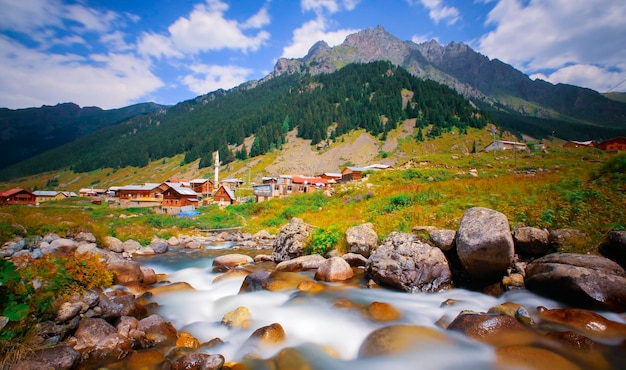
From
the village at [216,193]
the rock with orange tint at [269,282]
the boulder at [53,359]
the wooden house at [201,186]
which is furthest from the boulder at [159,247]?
the wooden house at [201,186]

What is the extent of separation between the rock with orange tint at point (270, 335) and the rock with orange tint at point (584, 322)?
7137 mm

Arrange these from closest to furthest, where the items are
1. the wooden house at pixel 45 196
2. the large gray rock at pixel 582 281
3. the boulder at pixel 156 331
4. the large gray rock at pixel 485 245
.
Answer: the large gray rock at pixel 582 281 < the boulder at pixel 156 331 < the large gray rock at pixel 485 245 < the wooden house at pixel 45 196

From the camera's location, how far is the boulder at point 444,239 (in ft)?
37.1

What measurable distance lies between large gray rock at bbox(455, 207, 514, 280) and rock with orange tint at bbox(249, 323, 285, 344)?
697 centimetres

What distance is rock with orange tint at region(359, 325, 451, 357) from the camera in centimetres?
746

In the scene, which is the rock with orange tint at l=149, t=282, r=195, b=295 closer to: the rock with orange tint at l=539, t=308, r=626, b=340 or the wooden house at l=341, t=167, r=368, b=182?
the rock with orange tint at l=539, t=308, r=626, b=340

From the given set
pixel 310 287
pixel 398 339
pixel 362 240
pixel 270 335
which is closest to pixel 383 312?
pixel 398 339

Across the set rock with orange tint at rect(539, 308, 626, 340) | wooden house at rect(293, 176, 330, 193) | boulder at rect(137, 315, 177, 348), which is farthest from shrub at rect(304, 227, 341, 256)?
wooden house at rect(293, 176, 330, 193)

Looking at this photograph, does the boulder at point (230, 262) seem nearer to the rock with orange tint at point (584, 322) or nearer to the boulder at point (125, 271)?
the boulder at point (125, 271)

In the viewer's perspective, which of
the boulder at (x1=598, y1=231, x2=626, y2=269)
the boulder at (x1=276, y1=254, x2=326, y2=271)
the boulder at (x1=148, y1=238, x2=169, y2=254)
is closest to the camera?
the boulder at (x1=598, y1=231, x2=626, y2=269)

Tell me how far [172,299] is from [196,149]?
164352 millimetres

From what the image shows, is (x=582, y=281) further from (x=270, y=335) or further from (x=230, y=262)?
(x=230, y=262)

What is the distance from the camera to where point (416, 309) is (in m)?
9.34

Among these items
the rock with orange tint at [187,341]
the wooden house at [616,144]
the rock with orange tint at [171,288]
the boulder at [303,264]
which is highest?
the wooden house at [616,144]
